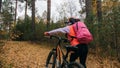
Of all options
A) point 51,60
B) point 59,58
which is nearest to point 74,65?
point 59,58

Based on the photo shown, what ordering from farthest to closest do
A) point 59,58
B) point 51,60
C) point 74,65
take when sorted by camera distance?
point 51,60
point 59,58
point 74,65

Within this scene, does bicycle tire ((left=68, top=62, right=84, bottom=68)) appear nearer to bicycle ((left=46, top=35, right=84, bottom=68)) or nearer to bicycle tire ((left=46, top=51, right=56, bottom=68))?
bicycle ((left=46, top=35, right=84, bottom=68))

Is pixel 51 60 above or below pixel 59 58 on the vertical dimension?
below

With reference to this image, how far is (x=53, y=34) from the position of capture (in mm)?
9523

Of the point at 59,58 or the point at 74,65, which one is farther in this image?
the point at 59,58

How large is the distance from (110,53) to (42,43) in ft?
31.6

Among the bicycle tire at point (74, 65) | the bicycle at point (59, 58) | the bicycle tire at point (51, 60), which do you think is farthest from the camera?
the bicycle tire at point (51, 60)

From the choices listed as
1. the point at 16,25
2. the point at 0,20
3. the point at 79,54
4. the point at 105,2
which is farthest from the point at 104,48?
the point at 16,25

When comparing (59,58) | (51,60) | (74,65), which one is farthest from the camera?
(51,60)

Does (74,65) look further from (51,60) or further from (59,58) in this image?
(51,60)

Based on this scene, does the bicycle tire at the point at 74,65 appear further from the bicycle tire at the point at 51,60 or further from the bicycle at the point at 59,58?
the bicycle tire at the point at 51,60

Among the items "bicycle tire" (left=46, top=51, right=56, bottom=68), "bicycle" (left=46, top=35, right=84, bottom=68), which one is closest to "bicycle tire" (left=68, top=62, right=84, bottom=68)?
"bicycle" (left=46, top=35, right=84, bottom=68)

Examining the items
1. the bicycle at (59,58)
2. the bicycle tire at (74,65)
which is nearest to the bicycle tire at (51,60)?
the bicycle at (59,58)

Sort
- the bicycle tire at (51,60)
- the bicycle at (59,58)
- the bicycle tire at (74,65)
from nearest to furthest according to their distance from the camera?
the bicycle tire at (74,65) → the bicycle at (59,58) → the bicycle tire at (51,60)
